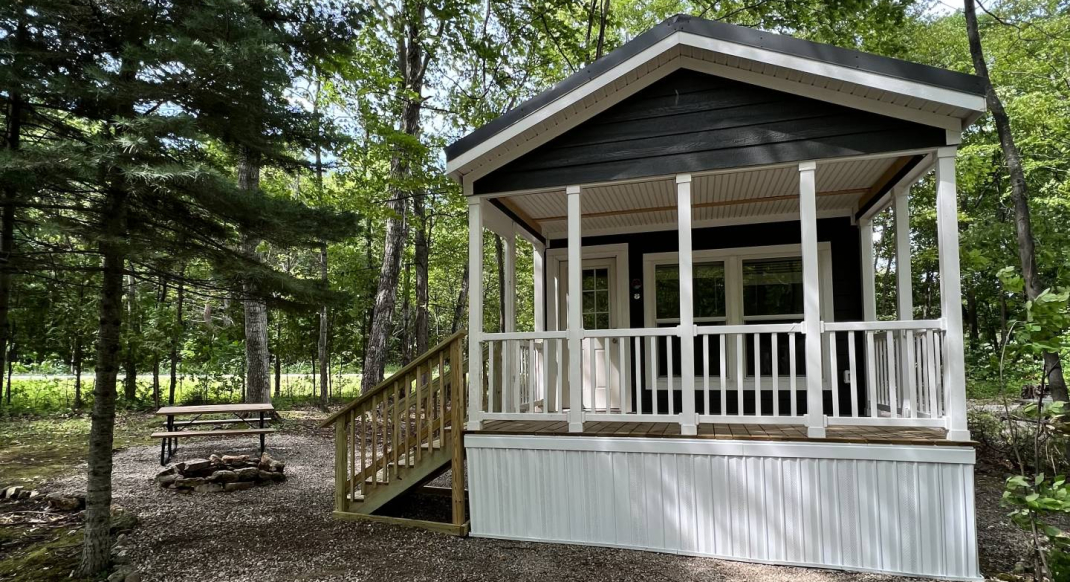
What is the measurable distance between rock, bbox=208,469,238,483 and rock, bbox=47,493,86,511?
4.02 feet

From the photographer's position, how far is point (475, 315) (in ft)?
17.1

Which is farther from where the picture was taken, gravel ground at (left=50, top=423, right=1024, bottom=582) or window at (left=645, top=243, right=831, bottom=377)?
window at (left=645, top=243, right=831, bottom=377)

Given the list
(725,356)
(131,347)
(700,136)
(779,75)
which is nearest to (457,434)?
(725,356)

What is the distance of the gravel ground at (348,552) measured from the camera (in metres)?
3.99

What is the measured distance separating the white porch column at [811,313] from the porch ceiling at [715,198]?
12.0 inches

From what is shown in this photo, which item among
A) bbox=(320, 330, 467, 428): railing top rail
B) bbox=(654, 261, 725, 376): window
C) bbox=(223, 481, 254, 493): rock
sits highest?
bbox=(654, 261, 725, 376): window

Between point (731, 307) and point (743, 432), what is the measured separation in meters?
2.51

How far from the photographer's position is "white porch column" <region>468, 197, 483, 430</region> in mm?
4957

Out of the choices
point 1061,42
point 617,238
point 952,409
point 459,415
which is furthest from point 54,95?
point 1061,42

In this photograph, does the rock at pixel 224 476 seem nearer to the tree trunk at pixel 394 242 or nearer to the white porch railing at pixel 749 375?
the white porch railing at pixel 749 375

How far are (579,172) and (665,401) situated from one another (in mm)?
3251

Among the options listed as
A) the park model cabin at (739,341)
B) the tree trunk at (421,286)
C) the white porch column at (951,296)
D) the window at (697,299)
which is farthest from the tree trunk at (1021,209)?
the tree trunk at (421,286)

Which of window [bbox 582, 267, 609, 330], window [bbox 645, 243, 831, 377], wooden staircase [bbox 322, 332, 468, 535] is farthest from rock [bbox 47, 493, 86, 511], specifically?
window [bbox 645, 243, 831, 377]

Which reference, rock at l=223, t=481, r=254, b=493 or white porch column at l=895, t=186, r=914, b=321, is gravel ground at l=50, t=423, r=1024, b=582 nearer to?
rock at l=223, t=481, r=254, b=493
